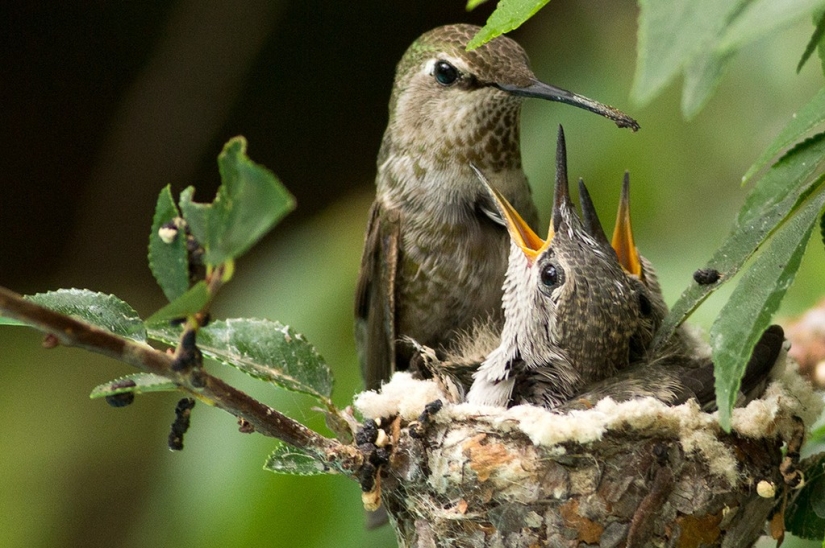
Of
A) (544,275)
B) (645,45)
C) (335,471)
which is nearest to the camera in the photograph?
(645,45)

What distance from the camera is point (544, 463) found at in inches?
68.9

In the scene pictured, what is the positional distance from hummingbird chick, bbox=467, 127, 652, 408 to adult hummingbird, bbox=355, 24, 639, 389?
0.66ft

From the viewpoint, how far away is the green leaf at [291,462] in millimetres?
1516

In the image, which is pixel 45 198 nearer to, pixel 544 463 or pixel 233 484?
pixel 233 484

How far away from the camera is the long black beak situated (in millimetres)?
1996

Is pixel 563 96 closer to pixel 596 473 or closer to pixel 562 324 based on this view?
pixel 562 324

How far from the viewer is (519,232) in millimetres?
2223

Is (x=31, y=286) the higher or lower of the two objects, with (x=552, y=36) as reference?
lower

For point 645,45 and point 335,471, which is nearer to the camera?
point 645,45

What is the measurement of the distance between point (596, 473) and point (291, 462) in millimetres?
541

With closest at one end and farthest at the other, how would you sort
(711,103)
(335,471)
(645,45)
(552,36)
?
(645,45), (335,471), (711,103), (552,36)

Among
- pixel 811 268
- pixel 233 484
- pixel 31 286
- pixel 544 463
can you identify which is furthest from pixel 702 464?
pixel 31 286

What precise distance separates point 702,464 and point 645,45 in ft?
3.66

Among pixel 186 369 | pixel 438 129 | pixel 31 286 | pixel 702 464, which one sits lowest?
pixel 702 464
